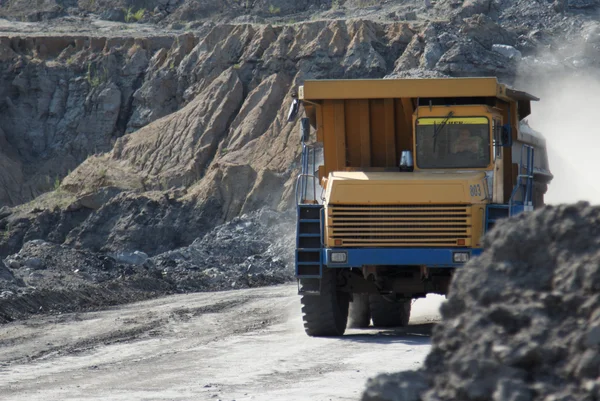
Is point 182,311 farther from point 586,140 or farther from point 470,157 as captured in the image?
point 586,140

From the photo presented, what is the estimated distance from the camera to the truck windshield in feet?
45.0

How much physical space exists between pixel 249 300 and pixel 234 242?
1254 cm

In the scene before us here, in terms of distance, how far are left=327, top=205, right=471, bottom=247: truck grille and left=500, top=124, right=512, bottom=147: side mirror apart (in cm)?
142

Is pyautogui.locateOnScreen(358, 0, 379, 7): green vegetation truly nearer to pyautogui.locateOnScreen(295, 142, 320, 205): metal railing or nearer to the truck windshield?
pyautogui.locateOnScreen(295, 142, 320, 205): metal railing

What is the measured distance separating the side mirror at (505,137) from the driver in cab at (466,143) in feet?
1.10

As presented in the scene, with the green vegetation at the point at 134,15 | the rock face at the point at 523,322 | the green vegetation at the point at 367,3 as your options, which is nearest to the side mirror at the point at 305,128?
the rock face at the point at 523,322

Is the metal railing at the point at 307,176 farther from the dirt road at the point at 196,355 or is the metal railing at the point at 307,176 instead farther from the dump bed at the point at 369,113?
the dirt road at the point at 196,355

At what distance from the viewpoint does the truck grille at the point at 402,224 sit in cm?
1291

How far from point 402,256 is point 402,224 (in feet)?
1.27

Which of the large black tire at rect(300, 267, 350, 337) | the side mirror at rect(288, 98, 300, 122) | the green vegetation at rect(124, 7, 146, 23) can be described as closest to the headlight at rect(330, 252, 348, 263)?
the large black tire at rect(300, 267, 350, 337)

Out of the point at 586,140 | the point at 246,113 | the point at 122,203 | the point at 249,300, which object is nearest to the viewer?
the point at 249,300

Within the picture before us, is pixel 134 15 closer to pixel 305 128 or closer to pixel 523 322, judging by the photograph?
pixel 305 128

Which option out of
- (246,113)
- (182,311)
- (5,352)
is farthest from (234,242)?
(5,352)

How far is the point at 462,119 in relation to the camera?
13781mm
